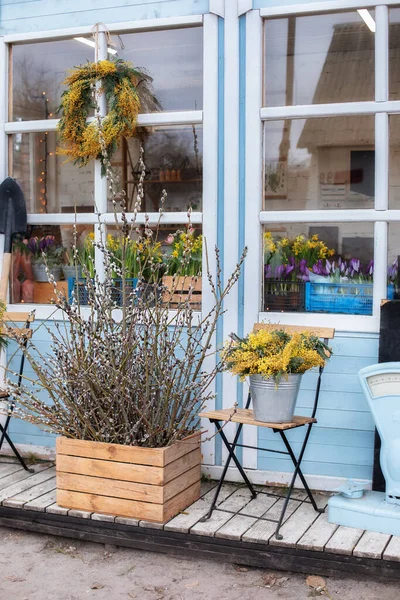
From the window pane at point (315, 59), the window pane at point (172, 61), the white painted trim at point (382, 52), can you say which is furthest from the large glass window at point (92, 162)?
the white painted trim at point (382, 52)

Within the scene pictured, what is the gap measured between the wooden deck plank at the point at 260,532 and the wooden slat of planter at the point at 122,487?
434 mm

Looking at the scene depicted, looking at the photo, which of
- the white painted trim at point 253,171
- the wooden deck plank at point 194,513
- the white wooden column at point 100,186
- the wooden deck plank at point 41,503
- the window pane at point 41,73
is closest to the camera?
the wooden deck plank at point 194,513

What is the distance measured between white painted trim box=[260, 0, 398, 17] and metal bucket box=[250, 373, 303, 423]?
207 centimetres

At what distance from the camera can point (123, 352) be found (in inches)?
154

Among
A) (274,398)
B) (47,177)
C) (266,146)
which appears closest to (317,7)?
(266,146)

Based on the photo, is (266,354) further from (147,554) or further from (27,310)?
(27,310)

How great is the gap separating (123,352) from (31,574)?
1.13m

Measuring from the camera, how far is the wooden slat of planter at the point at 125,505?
3777mm

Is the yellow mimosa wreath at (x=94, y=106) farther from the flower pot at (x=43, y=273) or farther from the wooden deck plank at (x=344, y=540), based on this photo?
the wooden deck plank at (x=344, y=540)

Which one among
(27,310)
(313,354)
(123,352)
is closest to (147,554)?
(123,352)

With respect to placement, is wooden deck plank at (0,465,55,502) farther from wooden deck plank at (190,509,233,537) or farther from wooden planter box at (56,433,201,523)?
wooden deck plank at (190,509,233,537)

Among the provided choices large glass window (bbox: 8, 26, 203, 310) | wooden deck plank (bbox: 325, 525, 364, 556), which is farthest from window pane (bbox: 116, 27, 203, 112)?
wooden deck plank (bbox: 325, 525, 364, 556)

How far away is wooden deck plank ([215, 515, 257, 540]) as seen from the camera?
363 cm

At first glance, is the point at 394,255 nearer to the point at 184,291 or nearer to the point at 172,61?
the point at 184,291
